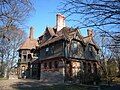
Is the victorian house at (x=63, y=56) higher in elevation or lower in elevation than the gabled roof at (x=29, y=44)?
lower

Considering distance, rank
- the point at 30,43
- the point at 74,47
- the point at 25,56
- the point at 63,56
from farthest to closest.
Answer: the point at 30,43 → the point at 25,56 → the point at 74,47 → the point at 63,56

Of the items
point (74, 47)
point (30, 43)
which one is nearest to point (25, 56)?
point (30, 43)

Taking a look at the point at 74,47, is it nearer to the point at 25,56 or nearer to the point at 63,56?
the point at 63,56

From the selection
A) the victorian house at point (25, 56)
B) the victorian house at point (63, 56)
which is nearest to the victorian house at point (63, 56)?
the victorian house at point (63, 56)

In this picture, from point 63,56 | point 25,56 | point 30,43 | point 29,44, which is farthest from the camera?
point 30,43

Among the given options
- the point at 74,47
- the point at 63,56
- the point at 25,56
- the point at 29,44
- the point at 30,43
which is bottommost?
the point at 63,56

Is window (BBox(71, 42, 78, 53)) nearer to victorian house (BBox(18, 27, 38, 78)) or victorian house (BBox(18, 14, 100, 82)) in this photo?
victorian house (BBox(18, 14, 100, 82))

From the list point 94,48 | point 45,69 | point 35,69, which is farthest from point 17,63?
point 94,48

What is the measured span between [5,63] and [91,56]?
24.2m

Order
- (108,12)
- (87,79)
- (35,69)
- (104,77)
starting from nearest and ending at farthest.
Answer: (108,12) → (87,79) → (104,77) → (35,69)

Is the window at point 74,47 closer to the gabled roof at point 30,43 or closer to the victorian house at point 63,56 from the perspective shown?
the victorian house at point 63,56

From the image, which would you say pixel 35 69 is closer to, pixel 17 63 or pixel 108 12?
pixel 17 63

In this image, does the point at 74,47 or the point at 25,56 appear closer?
the point at 74,47

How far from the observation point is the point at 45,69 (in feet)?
132
